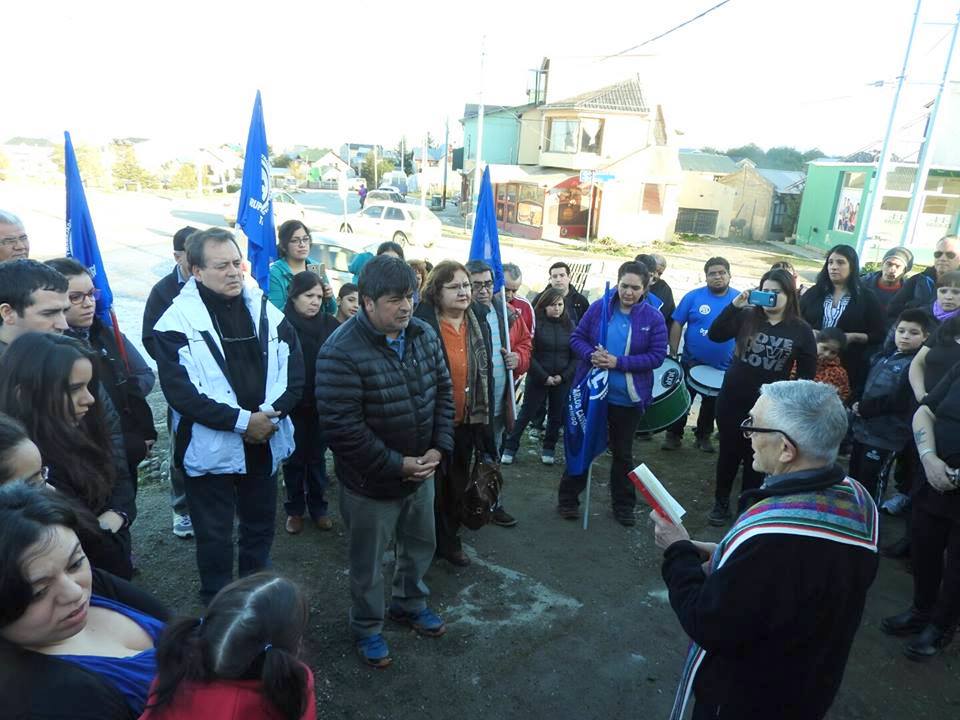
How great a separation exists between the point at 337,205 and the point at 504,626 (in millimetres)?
41243

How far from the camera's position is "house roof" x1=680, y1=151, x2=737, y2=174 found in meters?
45.8

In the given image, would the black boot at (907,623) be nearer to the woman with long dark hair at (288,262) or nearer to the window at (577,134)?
Result: the woman with long dark hair at (288,262)

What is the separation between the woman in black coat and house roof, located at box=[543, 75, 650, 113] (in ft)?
93.7

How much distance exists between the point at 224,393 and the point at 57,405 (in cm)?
87

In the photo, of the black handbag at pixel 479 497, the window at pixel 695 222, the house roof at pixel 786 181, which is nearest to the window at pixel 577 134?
the window at pixel 695 222

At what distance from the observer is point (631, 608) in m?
3.81

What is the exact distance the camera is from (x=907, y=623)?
3598 millimetres

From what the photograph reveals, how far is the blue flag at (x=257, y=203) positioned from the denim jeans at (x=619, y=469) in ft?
9.54

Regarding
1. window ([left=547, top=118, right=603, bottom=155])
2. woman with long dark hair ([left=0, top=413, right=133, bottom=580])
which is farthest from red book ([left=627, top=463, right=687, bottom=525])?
window ([left=547, top=118, right=603, bottom=155])

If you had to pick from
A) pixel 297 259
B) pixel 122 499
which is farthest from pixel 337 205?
pixel 122 499

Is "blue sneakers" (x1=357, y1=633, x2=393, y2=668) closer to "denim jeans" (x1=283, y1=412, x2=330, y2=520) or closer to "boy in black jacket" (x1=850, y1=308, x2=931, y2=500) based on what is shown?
"denim jeans" (x1=283, y1=412, x2=330, y2=520)

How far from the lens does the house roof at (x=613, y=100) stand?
31.3 meters

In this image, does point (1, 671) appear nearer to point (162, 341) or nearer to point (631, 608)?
point (162, 341)

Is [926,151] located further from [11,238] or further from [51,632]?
[51,632]
